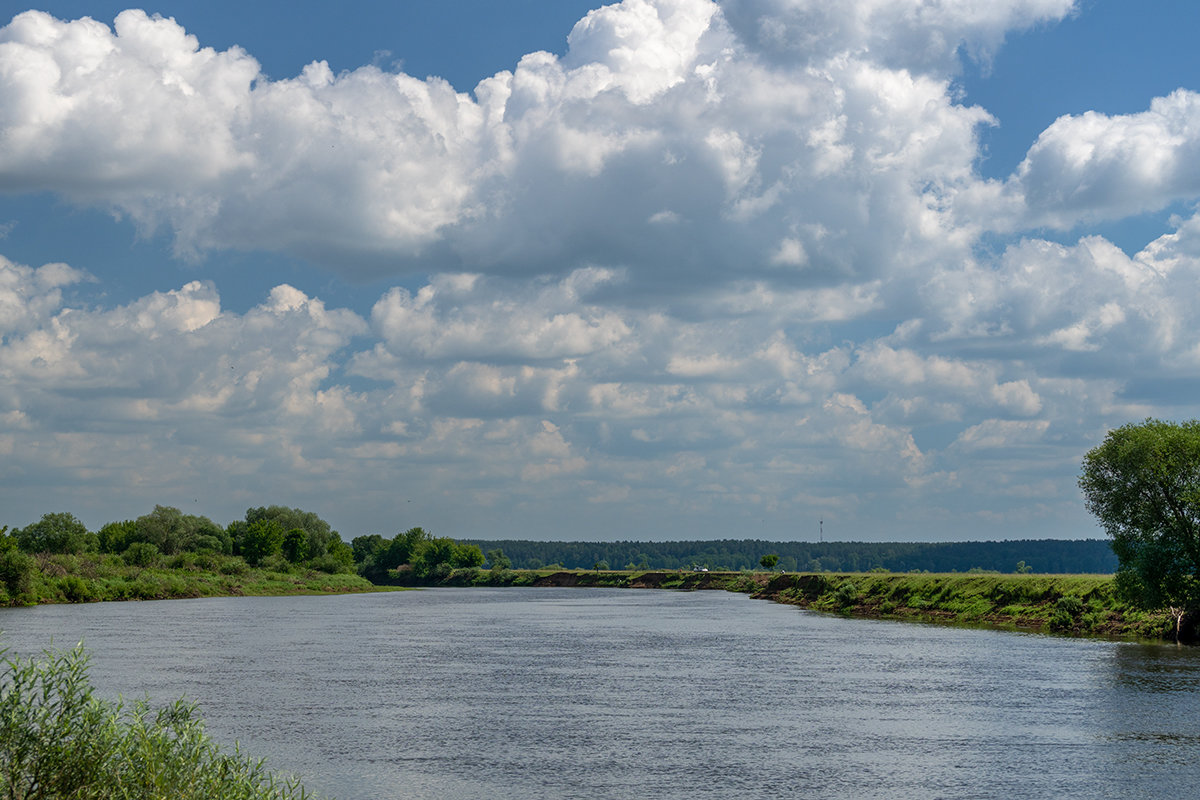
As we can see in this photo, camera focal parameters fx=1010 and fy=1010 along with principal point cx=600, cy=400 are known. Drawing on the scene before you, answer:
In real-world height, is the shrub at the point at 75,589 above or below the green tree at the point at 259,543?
below

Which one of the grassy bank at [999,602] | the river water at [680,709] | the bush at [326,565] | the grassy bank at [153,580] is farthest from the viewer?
the bush at [326,565]

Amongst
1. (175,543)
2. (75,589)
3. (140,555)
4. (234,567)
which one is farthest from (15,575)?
(175,543)

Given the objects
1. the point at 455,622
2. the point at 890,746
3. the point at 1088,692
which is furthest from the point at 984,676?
the point at 455,622

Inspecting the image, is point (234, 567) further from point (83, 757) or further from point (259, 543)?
point (83, 757)

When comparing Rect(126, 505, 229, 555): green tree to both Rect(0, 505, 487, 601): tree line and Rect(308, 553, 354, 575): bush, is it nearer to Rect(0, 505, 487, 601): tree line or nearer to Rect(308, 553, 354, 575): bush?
Rect(0, 505, 487, 601): tree line

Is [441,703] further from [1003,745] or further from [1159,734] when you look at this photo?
[1159,734]

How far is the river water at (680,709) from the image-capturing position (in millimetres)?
27719

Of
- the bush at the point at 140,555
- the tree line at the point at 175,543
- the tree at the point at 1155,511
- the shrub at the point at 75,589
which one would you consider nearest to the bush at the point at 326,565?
the tree line at the point at 175,543

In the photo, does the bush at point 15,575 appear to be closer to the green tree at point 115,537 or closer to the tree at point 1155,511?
the green tree at point 115,537

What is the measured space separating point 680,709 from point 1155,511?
42.3 meters

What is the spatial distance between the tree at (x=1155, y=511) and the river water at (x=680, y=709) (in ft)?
12.1

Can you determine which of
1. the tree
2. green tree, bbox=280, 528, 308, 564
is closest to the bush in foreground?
the tree

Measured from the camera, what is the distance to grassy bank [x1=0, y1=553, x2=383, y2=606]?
107481 millimetres

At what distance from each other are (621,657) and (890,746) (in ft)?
92.8
